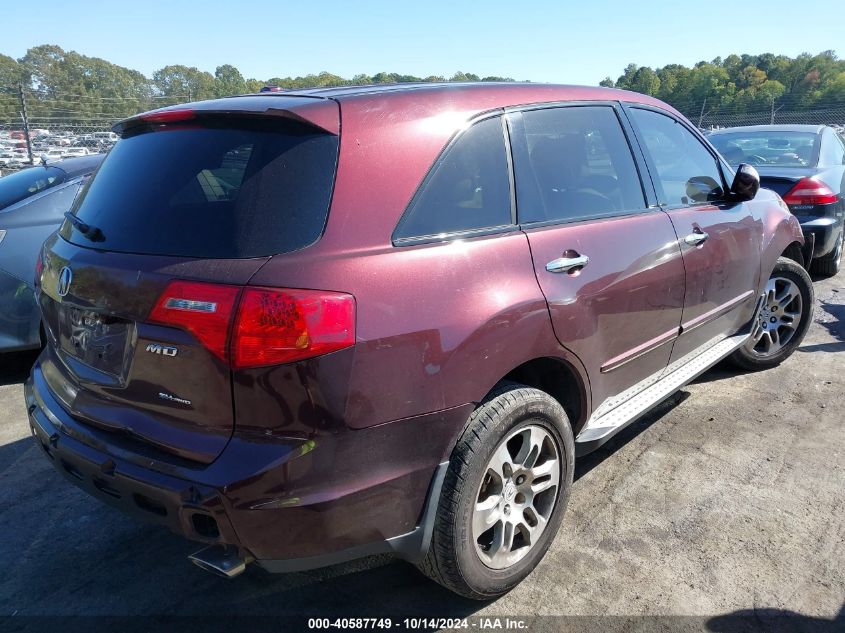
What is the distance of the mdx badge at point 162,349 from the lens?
77.9 inches

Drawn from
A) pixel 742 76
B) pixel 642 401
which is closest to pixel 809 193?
pixel 642 401

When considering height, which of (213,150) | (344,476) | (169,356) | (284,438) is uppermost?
(213,150)

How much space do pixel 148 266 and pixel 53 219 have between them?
326 centimetres

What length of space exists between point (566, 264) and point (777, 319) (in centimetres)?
292

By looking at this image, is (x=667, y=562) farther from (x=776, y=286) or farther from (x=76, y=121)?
(x=76, y=121)

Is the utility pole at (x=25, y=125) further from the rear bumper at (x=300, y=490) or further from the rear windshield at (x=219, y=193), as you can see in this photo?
the rear bumper at (x=300, y=490)

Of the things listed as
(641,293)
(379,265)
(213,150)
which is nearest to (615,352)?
(641,293)

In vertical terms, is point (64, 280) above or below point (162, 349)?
above

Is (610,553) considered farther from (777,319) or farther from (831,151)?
(831,151)

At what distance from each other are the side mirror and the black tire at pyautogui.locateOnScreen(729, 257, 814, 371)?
847 mm

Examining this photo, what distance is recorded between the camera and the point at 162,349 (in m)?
2.01

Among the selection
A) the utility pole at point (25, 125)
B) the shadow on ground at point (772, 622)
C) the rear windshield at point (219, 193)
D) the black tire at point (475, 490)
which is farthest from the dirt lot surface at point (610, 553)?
the utility pole at point (25, 125)

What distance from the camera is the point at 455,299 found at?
2139mm

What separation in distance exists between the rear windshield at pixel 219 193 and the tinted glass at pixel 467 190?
323mm
